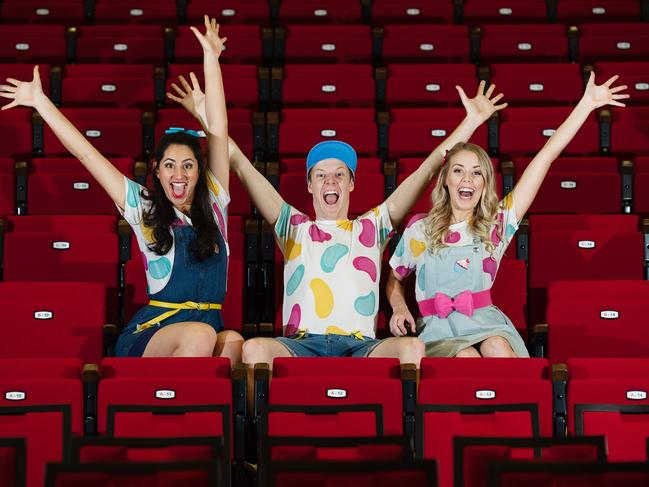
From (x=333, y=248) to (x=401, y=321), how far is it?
0.18m

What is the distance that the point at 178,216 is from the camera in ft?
7.07

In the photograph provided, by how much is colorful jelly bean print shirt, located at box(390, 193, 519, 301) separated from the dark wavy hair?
322mm

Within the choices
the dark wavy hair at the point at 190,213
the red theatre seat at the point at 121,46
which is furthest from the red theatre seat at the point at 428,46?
the dark wavy hair at the point at 190,213

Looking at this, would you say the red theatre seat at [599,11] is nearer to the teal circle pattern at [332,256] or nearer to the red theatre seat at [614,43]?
the red theatre seat at [614,43]

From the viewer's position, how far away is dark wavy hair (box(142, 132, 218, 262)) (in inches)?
82.8

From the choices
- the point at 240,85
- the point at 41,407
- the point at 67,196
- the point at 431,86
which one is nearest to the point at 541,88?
the point at 431,86

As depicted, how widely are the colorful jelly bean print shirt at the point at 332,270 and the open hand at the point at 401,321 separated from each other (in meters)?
0.04

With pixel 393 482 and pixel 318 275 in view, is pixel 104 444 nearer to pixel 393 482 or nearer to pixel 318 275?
pixel 393 482

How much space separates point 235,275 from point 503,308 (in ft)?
1.55

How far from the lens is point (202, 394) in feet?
5.73

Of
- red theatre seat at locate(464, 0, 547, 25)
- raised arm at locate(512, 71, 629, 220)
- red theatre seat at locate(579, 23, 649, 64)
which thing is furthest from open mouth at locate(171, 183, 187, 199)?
red theatre seat at locate(464, 0, 547, 25)

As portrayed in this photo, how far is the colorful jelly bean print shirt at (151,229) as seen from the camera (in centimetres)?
210

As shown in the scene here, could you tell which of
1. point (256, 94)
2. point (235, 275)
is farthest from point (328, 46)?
point (235, 275)

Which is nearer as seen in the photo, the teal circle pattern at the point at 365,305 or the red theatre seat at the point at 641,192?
the teal circle pattern at the point at 365,305
